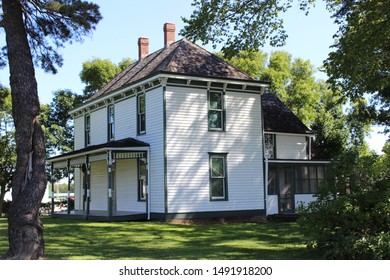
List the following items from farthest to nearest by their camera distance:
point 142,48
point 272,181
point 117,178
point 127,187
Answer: point 142,48 → point 272,181 → point 117,178 → point 127,187

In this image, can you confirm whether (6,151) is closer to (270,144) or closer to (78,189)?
(78,189)

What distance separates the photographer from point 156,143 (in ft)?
67.9

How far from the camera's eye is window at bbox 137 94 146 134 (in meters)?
21.9

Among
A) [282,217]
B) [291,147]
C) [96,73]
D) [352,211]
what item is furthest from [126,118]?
[96,73]

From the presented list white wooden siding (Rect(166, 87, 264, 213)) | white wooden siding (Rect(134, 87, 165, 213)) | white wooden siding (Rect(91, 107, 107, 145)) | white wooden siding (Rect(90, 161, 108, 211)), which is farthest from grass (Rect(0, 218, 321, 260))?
white wooden siding (Rect(91, 107, 107, 145))

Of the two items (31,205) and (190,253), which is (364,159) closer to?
(190,253)

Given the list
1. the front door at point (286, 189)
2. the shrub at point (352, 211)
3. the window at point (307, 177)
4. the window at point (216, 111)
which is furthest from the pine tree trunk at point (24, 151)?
the window at point (307, 177)

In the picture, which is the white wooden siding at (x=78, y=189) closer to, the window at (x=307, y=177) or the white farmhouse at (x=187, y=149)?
the white farmhouse at (x=187, y=149)

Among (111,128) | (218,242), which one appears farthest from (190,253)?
(111,128)

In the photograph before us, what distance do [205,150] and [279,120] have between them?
323 inches

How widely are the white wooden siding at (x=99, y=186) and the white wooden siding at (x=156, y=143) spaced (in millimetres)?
5195

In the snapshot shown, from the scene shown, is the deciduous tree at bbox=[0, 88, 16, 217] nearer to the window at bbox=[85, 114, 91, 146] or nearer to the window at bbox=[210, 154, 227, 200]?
the window at bbox=[85, 114, 91, 146]

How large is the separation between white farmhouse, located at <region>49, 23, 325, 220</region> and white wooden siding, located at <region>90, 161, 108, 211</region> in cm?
12

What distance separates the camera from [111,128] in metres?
25.0
